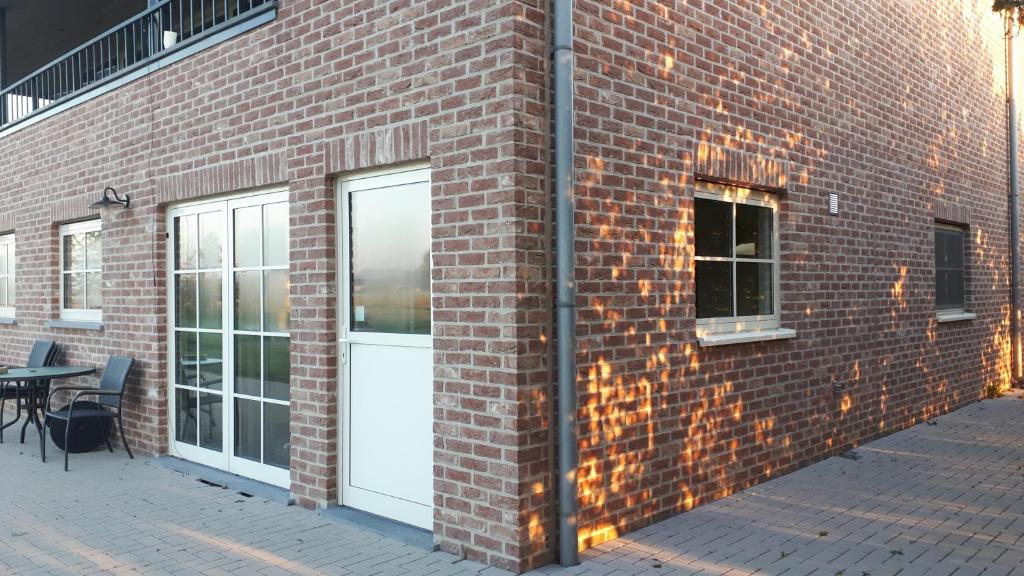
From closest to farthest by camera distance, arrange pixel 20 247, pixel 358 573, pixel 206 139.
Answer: pixel 358 573 → pixel 206 139 → pixel 20 247

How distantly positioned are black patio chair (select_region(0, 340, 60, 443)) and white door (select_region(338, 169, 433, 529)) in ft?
15.5

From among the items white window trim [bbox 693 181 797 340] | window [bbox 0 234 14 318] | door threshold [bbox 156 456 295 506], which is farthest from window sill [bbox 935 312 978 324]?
window [bbox 0 234 14 318]

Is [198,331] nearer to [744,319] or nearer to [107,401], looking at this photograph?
[107,401]

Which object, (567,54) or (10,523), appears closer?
(567,54)

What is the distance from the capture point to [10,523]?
536 centimetres

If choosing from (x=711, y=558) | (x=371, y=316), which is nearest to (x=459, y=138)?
(x=371, y=316)

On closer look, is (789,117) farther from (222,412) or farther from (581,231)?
(222,412)

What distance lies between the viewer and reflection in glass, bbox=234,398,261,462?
251 inches

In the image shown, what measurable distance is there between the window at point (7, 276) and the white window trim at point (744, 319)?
29.0 feet

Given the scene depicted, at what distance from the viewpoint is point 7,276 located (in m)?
10.4

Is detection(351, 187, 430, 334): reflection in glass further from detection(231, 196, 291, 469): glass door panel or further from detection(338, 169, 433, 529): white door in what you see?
detection(231, 196, 291, 469): glass door panel

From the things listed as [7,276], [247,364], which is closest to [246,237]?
[247,364]

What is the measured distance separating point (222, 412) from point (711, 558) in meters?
4.18

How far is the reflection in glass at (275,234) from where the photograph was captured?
20.1 feet
